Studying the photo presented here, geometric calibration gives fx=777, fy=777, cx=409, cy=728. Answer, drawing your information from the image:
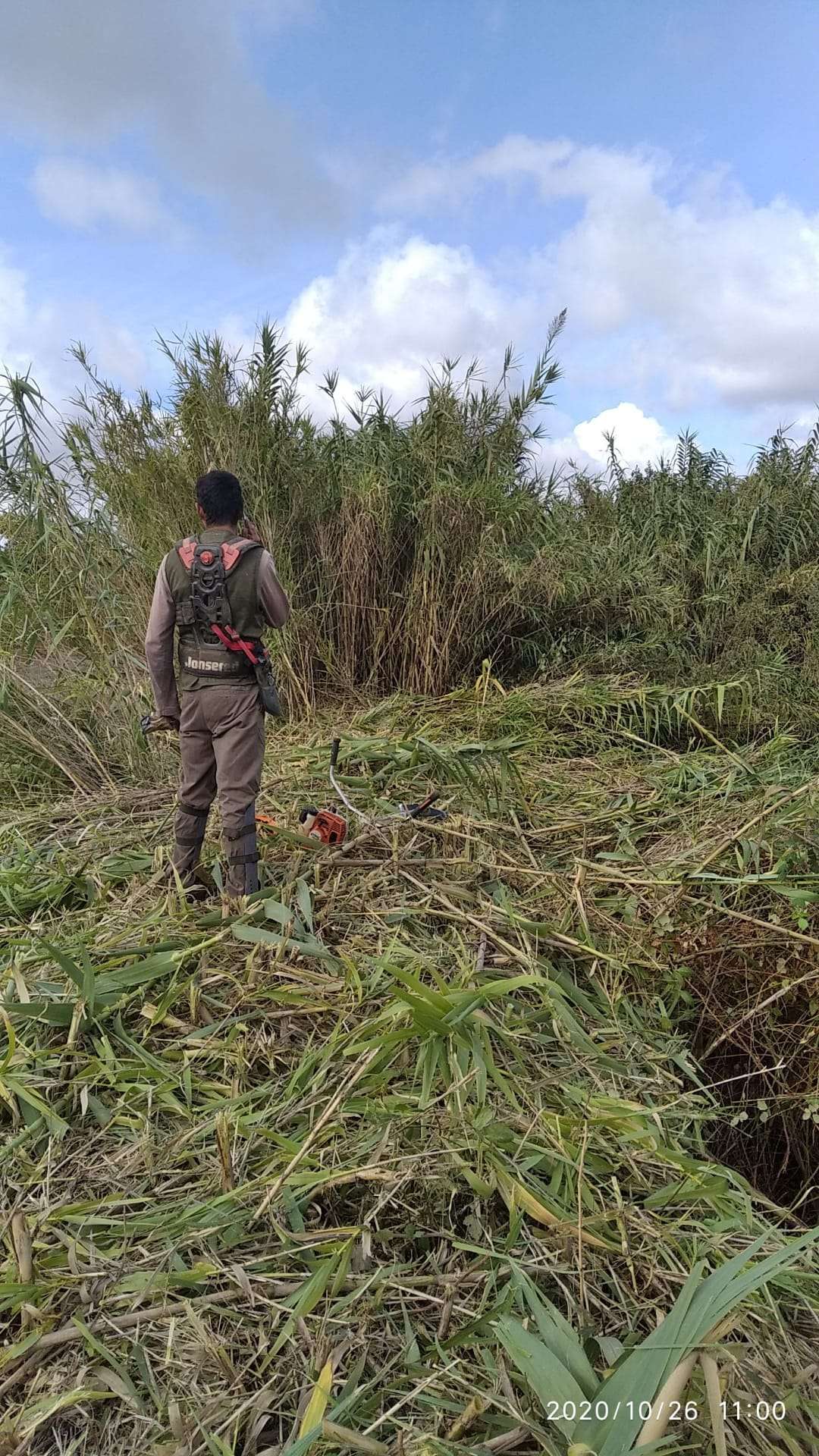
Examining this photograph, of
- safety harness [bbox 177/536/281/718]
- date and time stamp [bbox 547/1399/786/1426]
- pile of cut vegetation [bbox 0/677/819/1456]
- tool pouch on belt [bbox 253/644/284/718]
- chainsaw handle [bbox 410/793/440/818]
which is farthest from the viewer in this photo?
chainsaw handle [bbox 410/793/440/818]

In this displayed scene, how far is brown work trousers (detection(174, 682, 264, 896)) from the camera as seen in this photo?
106 inches

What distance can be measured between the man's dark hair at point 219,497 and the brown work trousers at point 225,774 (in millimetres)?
589

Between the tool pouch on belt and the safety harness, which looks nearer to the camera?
the safety harness

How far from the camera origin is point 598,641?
17.4 feet

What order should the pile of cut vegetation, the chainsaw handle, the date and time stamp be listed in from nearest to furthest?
the date and time stamp → the pile of cut vegetation → the chainsaw handle

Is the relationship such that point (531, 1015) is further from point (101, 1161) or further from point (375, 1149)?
point (101, 1161)

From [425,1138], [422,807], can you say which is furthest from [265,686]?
[425,1138]

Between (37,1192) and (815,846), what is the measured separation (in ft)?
7.32

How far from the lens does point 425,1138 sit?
1574 mm

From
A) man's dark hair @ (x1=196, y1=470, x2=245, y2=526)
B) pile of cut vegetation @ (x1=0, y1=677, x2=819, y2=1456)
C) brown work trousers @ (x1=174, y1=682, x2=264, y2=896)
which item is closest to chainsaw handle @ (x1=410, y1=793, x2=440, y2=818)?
pile of cut vegetation @ (x1=0, y1=677, x2=819, y2=1456)

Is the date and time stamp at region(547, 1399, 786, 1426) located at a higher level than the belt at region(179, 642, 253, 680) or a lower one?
lower

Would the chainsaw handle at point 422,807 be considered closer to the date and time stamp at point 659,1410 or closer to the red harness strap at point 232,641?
the red harness strap at point 232,641

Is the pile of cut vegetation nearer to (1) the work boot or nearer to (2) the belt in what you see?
(1) the work boot

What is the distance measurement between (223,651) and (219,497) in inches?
20.9
